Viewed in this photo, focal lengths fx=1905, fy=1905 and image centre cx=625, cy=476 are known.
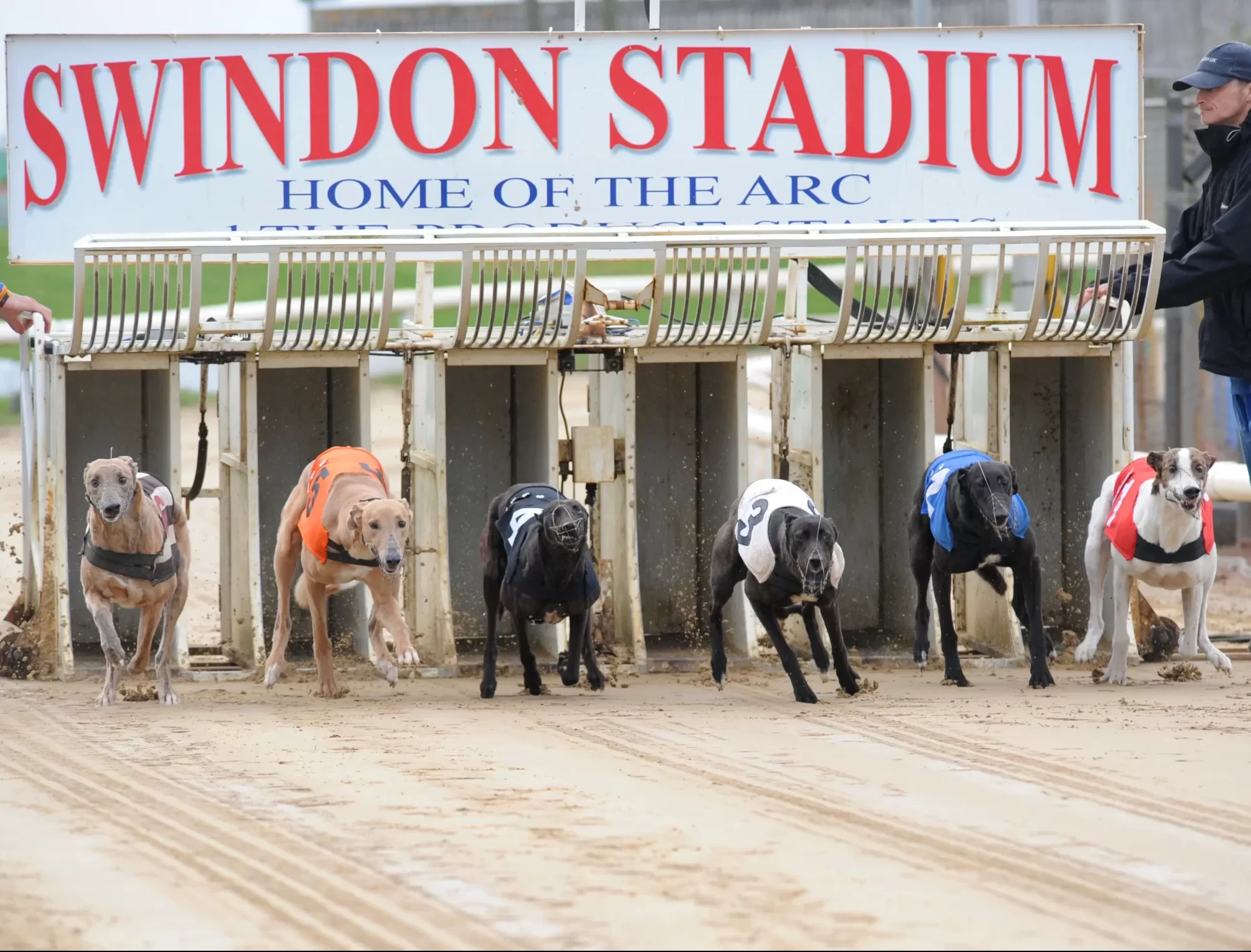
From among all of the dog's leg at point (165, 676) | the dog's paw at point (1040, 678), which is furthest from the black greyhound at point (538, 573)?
the dog's paw at point (1040, 678)

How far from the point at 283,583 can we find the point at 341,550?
62 centimetres

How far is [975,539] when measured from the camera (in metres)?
7.53

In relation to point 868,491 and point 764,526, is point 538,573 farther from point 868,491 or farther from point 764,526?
point 868,491

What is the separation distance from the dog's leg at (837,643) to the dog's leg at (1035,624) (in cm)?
70

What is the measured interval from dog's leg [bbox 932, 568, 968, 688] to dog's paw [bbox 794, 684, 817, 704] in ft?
2.48

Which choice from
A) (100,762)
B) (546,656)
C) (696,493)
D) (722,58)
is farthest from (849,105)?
(100,762)

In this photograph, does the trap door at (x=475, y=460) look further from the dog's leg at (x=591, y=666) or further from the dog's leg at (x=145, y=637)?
the dog's leg at (x=145, y=637)

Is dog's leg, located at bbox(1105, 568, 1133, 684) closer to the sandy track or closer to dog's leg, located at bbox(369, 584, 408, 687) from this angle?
the sandy track

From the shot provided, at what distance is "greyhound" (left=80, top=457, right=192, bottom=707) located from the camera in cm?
713

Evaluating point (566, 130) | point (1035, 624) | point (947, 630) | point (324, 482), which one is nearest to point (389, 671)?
point (324, 482)

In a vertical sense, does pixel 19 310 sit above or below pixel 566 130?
below

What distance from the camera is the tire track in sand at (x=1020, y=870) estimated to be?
11.9 ft

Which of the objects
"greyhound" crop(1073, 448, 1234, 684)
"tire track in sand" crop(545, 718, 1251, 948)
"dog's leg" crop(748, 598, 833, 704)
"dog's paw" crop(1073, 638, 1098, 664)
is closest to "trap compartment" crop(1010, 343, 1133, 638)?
"dog's paw" crop(1073, 638, 1098, 664)

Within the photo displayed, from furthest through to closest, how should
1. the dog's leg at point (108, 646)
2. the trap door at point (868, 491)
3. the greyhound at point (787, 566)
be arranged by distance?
the trap door at point (868, 491), the dog's leg at point (108, 646), the greyhound at point (787, 566)
